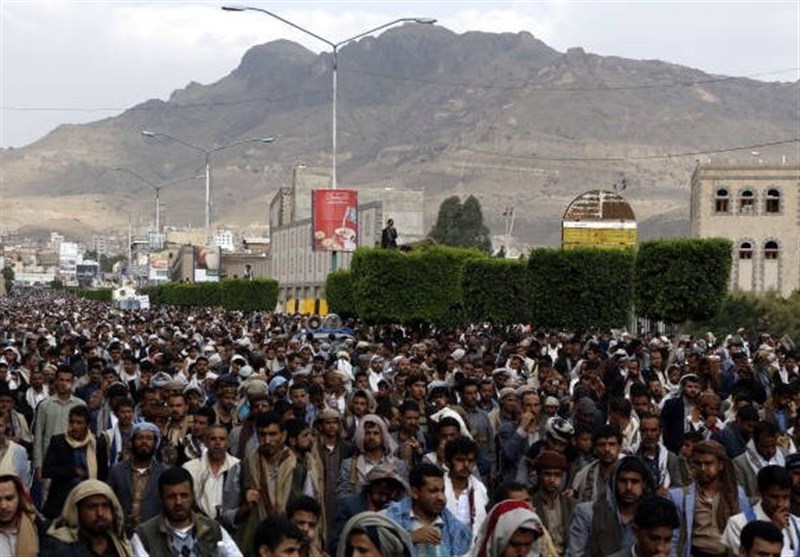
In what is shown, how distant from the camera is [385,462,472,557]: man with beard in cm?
687

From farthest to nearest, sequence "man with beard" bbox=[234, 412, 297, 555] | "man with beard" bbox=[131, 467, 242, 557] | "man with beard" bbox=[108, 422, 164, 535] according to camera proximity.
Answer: "man with beard" bbox=[108, 422, 164, 535]
"man with beard" bbox=[234, 412, 297, 555]
"man with beard" bbox=[131, 467, 242, 557]

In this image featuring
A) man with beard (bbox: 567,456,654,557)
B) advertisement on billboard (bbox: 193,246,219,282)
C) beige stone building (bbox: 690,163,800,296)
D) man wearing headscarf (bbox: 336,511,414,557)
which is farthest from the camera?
advertisement on billboard (bbox: 193,246,219,282)

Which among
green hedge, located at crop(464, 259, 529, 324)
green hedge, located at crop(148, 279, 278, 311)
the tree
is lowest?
green hedge, located at crop(148, 279, 278, 311)

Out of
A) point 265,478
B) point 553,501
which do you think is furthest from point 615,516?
point 265,478

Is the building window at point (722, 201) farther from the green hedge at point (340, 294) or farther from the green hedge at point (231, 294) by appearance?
the green hedge at point (340, 294)

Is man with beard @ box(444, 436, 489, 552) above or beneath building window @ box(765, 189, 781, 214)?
beneath

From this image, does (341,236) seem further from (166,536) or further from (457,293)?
(166,536)

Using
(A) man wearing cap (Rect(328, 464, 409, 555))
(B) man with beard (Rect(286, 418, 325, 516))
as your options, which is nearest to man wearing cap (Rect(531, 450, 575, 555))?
(A) man wearing cap (Rect(328, 464, 409, 555))

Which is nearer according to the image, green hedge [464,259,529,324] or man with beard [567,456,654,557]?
man with beard [567,456,654,557]

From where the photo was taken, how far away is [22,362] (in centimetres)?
1950

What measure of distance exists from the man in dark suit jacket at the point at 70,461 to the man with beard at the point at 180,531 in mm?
2666

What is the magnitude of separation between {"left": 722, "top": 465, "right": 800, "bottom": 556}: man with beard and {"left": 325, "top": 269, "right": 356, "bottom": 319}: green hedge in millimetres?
42002

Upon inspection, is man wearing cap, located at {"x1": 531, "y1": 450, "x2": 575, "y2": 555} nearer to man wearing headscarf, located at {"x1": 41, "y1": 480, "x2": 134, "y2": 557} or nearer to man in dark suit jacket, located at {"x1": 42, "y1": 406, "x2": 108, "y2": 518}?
man wearing headscarf, located at {"x1": 41, "y1": 480, "x2": 134, "y2": 557}

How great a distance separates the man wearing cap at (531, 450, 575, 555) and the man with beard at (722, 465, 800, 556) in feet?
3.70
